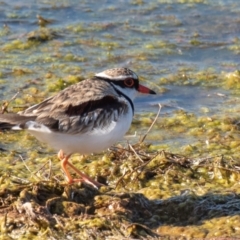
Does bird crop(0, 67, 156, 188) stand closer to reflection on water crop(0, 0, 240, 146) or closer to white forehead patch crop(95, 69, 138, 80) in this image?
white forehead patch crop(95, 69, 138, 80)

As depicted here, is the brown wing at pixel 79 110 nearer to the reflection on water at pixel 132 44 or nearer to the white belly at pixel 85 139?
the white belly at pixel 85 139

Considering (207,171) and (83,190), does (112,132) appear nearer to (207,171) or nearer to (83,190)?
(83,190)

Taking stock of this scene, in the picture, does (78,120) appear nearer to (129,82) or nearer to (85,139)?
(85,139)

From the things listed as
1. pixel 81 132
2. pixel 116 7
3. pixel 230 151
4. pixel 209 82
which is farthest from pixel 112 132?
pixel 116 7

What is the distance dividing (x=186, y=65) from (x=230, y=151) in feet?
7.93

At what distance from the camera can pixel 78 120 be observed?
216 inches

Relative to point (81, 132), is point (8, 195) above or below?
below

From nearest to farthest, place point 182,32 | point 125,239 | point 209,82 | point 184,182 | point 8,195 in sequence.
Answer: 1. point 125,239
2. point 8,195
3. point 184,182
4. point 209,82
5. point 182,32

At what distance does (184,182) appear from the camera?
601 centimetres

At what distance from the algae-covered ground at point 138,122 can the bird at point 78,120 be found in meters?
0.33

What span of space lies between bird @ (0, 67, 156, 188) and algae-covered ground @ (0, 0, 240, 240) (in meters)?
0.33

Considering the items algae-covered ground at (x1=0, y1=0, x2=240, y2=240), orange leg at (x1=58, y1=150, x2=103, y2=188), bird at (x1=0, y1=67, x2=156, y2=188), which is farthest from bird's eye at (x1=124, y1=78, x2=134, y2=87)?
orange leg at (x1=58, y1=150, x2=103, y2=188)

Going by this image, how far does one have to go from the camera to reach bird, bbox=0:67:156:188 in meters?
5.39

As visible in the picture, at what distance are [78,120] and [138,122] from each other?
2.07m
